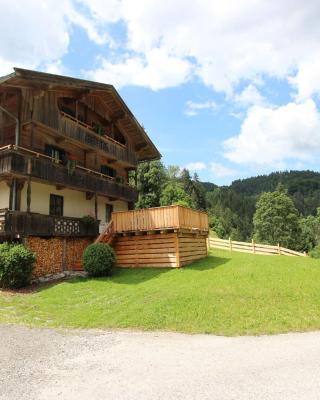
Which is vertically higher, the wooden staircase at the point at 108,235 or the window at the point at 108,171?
the window at the point at 108,171

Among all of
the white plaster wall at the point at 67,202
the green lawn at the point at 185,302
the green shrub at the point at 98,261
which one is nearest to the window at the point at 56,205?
the white plaster wall at the point at 67,202

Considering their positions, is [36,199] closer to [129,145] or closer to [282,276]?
[129,145]

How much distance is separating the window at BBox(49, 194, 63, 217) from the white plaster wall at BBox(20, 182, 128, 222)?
27 centimetres

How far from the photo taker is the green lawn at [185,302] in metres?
11.5

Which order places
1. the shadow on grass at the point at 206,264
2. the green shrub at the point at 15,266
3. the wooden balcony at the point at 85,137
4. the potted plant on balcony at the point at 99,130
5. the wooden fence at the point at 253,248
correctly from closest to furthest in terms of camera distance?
the green shrub at the point at 15,266 → the shadow on grass at the point at 206,264 → the wooden balcony at the point at 85,137 → the potted plant on balcony at the point at 99,130 → the wooden fence at the point at 253,248

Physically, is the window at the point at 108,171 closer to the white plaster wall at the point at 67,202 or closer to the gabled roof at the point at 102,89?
the white plaster wall at the point at 67,202

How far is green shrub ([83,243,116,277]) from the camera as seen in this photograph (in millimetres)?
19734

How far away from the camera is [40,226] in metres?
20.5

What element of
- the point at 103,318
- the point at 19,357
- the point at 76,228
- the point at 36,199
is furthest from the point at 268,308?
the point at 36,199

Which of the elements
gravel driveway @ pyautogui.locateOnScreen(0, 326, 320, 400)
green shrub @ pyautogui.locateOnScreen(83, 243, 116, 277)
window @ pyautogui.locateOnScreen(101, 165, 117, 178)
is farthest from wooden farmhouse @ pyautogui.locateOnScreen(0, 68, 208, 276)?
gravel driveway @ pyautogui.locateOnScreen(0, 326, 320, 400)

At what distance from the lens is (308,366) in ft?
24.3

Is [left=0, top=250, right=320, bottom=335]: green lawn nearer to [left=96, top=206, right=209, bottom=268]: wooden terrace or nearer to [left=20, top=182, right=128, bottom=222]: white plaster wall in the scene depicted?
[left=96, top=206, right=209, bottom=268]: wooden terrace

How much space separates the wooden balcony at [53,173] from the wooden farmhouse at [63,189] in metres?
0.05

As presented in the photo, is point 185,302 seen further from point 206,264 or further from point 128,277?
point 206,264
